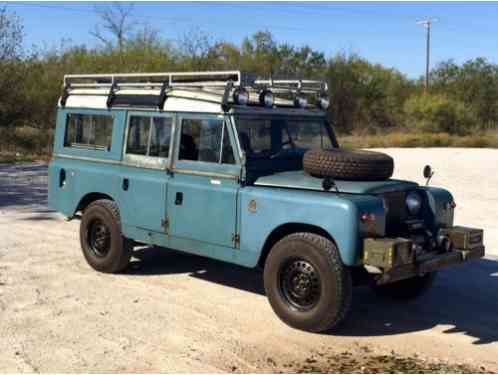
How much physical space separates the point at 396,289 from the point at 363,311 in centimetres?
60

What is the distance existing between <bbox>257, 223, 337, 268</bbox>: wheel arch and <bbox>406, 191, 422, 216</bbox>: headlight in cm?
89

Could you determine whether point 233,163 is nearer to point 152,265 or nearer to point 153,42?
point 152,265

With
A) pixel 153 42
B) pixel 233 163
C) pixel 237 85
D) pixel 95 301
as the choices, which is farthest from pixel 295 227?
pixel 153 42

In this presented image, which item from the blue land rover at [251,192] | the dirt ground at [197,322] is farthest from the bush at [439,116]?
the blue land rover at [251,192]

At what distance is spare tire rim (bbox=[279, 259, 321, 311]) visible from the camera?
5.48m

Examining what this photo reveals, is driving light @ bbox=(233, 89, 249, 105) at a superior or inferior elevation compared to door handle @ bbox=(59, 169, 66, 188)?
superior

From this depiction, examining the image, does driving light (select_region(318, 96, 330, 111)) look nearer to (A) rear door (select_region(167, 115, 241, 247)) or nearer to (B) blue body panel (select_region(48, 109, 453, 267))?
(B) blue body panel (select_region(48, 109, 453, 267))

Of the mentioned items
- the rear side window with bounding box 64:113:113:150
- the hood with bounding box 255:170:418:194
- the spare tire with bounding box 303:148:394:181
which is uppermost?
the rear side window with bounding box 64:113:113:150

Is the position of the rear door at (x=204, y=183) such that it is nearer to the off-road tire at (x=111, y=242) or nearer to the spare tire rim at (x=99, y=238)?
the off-road tire at (x=111, y=242)

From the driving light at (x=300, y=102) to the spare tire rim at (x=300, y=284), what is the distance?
213 centimetres

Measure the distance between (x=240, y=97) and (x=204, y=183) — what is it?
2.96ft

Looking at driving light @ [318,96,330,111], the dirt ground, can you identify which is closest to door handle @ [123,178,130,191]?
the dirt ground

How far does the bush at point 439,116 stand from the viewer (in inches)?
1756

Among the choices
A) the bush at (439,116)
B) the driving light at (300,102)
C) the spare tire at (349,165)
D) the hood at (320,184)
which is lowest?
the hood at (320,184)
